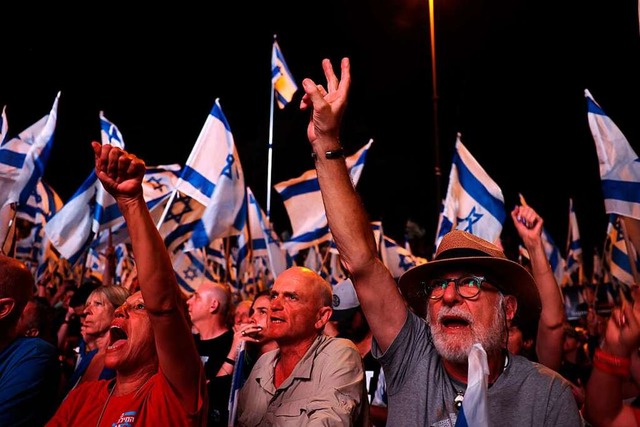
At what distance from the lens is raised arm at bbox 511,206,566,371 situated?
14.6 ft

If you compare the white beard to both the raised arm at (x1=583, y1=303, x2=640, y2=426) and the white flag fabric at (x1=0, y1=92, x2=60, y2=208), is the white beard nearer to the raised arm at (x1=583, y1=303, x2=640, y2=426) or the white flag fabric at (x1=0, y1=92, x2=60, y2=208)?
the raised arm at (x1=583, y1=303, x2=640, y2=426)

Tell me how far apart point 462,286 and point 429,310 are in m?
0.19

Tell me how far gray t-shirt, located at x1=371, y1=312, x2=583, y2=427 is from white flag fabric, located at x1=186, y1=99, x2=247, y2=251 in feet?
22.2

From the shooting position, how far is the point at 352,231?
3127 mm

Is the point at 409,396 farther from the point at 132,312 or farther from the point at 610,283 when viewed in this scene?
the point at 610,283

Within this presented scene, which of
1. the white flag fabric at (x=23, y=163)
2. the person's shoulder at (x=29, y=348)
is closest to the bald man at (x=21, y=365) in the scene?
the person's shoulder at (x=29, y=348)

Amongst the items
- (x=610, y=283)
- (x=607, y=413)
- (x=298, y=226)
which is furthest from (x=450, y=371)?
(x=610, y=283)

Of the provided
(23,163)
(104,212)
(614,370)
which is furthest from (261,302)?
(23,163)

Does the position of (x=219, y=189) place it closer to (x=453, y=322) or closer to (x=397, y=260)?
(x=397, y=260)

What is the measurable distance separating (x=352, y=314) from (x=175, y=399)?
314 centimetres

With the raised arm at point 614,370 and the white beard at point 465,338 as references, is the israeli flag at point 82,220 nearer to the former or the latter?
the white beard at point 465,338

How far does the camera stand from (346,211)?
3.14 m

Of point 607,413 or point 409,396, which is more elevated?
point 409,396

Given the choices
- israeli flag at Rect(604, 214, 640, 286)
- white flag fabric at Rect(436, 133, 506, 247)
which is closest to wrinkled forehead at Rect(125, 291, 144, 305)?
white flag fabric at Rect(436, 133, 506, 247)
